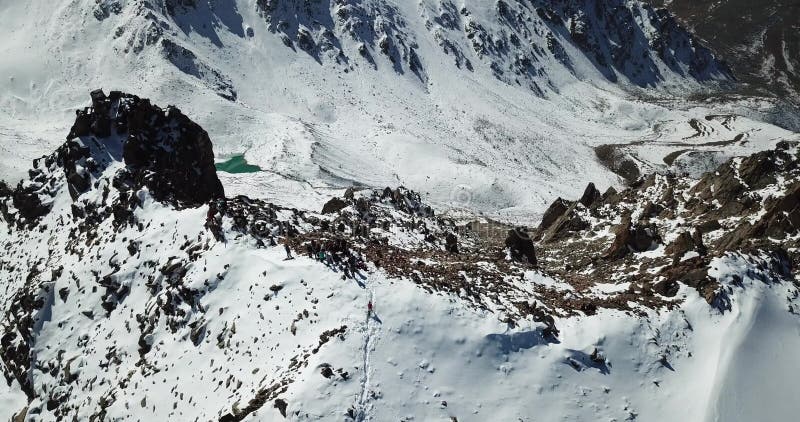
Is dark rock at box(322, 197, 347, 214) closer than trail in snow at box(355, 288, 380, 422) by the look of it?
No

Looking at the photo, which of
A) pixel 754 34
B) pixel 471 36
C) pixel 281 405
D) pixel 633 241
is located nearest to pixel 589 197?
pixel 633 241

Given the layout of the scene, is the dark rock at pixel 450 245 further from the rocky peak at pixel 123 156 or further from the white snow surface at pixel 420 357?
the rocky peak at pixel 123 156

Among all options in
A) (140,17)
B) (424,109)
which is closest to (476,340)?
(424,109)

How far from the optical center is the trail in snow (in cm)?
1825

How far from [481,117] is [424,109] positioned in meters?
9.26

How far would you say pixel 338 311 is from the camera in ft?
70.0

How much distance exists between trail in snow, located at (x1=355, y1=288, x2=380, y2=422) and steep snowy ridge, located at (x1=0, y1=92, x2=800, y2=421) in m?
0.06

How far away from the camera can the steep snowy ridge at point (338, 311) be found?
20094mm

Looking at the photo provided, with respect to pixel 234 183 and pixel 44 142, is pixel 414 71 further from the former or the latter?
pixel 44 142

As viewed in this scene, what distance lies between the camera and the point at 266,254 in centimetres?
2522

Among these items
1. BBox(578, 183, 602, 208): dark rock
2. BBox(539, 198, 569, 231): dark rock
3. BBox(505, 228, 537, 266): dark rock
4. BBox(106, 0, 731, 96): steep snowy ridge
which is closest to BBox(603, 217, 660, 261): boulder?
BBox(505, 228, 537, 266): dark rock

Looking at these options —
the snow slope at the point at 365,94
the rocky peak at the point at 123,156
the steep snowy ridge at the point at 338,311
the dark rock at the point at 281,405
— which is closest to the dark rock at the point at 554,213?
the steep snowy ridge at the point at 338,311

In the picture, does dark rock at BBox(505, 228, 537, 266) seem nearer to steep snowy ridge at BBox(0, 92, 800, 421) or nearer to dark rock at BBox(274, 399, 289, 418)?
steep snowy ridge at BBox(0, 92, 800, 421)

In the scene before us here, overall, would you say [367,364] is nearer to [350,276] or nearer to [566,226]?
[350,276]
